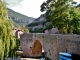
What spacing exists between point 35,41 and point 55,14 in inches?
195

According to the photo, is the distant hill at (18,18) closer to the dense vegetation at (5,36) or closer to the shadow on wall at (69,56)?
the dense vegetation at (5,36)

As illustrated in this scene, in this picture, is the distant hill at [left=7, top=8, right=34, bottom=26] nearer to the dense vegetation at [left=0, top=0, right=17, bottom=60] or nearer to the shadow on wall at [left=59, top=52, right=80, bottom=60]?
the dense vegetation at [left=0, top=0, right=17, bottom=60]

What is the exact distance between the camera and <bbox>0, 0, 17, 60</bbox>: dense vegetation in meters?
17.1

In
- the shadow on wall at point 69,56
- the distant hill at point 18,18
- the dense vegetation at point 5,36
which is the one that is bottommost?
the shadow on wall at point 69,56

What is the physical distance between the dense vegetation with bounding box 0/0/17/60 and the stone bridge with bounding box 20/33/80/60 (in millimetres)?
3457

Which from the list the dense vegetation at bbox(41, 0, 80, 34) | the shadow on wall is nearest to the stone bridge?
the shadow on wall

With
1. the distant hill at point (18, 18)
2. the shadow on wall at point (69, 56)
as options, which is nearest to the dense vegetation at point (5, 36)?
the shadow on wall at point (69, 56)

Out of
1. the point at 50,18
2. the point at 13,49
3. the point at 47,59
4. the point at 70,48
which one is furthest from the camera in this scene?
the point at 50,18

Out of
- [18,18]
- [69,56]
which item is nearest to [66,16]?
[69,56]

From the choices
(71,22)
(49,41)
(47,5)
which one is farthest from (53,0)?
(49,41)

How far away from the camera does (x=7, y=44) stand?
17.9 metres

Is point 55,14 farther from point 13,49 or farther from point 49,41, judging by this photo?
point 13,49

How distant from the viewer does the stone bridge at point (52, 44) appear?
48.1 ft

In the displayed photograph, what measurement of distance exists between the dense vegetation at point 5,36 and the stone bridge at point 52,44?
3.46 m
